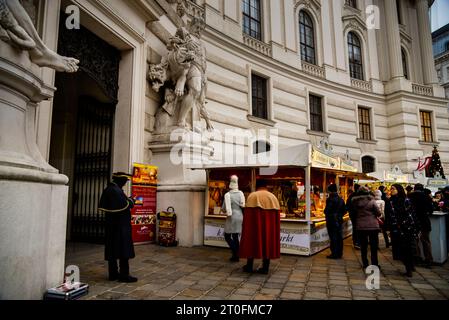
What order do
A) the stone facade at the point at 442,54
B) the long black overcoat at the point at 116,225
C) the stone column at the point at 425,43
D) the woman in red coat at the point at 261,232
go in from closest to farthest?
the long black overcoat at the point at 116,225
the woman in red coat at the point at 261,232
the stone column at the point at 425,43
the stone facade at the point at 442,54

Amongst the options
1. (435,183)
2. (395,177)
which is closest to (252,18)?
(395,177)

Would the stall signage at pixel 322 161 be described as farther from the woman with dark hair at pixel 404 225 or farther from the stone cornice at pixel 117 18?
the stone cornice at pixel 117 18

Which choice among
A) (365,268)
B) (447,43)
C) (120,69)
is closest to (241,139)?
(120,69)

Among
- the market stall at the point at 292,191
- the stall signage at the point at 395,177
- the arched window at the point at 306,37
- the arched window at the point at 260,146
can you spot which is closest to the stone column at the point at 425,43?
the arched window at the point at 306,37

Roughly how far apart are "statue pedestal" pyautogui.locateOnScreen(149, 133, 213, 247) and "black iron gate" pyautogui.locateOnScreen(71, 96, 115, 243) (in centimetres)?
140

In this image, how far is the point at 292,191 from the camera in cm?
864

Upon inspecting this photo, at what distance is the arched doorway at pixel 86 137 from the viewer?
862 cm

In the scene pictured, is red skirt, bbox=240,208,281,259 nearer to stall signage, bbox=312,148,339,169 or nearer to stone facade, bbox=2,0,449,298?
stall signage, bbox=312,148,339,169

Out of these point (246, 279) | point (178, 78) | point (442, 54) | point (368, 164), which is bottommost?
point (246, 279)

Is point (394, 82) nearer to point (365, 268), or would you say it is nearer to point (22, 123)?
point (365, 268)

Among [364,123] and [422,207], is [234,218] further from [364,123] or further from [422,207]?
[364,123]

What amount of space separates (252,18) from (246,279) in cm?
1499

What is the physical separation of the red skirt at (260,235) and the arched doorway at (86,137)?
4.70 meters

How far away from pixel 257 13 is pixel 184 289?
16170 millimetres
